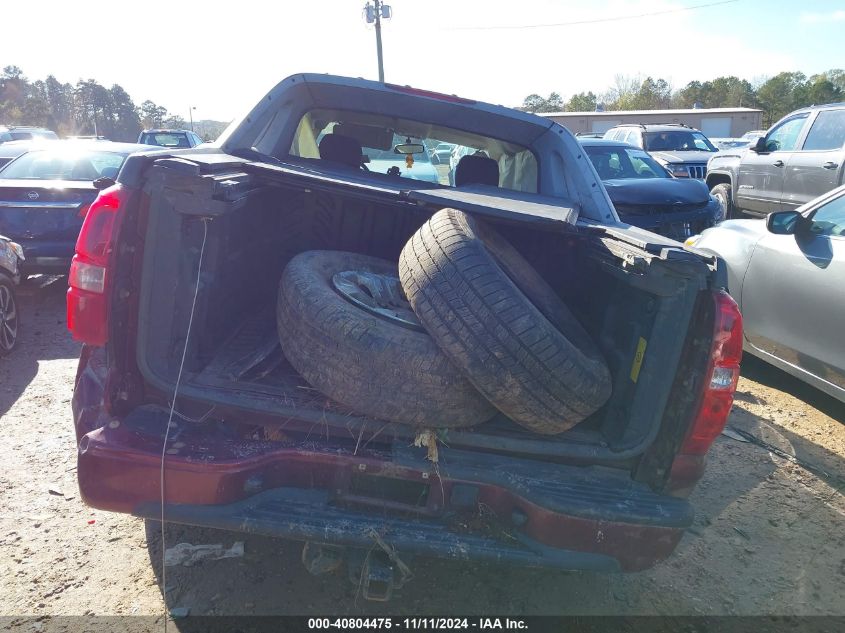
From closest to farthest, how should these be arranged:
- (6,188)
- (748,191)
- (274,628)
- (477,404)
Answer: (477,404) → (274,628) → (6,188) → (748,191)

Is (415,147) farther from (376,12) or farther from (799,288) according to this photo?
(376,12)

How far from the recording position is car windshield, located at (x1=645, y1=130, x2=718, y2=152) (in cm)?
1340

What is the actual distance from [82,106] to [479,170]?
72252mm

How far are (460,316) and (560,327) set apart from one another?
58 centimetres

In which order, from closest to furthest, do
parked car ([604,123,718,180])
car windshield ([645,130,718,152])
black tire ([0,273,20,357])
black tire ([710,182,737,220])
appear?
black tire ([0,273,20,357]) < black tire ([710,182,737,220]) < parked car ([604,123,718,180]) < car windshield ([645,130,718,152])

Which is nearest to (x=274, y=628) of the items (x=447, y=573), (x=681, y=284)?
(x=447, y=573)

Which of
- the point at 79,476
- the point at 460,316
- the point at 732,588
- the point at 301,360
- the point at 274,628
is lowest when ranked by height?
the point at 732,588

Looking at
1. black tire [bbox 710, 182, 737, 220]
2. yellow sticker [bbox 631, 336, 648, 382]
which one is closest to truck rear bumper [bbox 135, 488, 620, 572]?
yellow sticker [bbox 631, 336, 648, 382]

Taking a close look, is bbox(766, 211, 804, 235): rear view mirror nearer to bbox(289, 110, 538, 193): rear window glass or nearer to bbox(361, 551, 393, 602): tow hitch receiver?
bbox(289, 110, 538, 193): rear window glass

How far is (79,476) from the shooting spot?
83.0 inches

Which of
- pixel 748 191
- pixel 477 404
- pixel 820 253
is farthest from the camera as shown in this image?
pixel 748 191

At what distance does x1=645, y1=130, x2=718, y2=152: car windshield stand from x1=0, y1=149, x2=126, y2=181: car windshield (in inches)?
417

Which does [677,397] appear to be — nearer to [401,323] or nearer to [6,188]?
[401,323]

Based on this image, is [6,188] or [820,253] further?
[6,188]
